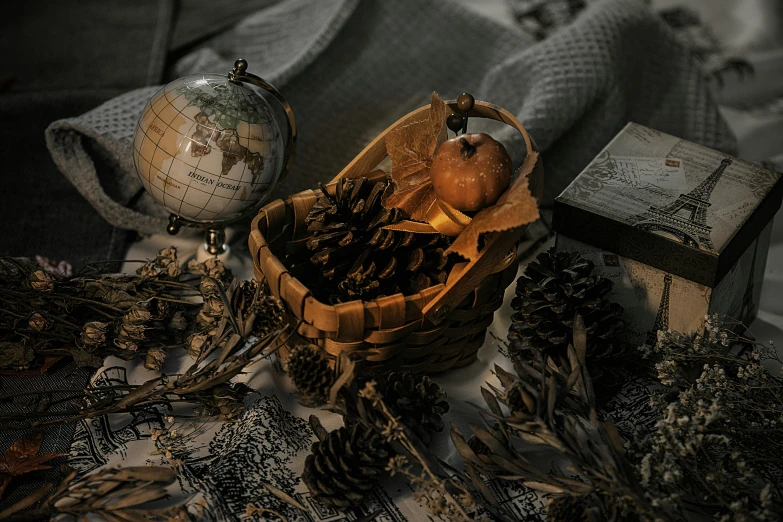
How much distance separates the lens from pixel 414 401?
73 centimetres

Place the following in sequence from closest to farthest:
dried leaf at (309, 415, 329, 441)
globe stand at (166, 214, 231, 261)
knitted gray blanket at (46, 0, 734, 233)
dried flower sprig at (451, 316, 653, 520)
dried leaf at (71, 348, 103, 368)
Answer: dried flower sprig at (451, 316, 653, 520) < dried leaf at (309, 415, 329, 441) < dried leaf at (71, 348, 103, 368) < globe stand at (166, 214, 231, 261) < knitted gray blanket at (46, 0, 734, 233)

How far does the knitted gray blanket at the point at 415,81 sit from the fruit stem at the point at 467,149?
1.14ft

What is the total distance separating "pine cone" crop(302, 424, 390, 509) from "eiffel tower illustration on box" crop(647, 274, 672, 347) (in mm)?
325

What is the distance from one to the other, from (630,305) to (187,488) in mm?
478

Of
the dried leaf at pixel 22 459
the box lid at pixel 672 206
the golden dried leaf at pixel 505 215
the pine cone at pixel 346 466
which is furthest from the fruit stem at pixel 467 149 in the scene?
the dried leaf at pixel 22 459

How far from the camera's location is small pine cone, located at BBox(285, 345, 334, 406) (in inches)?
27.4

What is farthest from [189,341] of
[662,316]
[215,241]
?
[662,316]

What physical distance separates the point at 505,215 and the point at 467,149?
0.08 meters

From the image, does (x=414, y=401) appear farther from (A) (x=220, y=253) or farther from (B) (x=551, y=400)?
(A) (x=220, y=253)

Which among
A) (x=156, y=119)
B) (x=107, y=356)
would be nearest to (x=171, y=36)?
(x=156, y=119)

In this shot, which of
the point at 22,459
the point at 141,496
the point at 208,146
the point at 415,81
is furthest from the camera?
the point at 415,81

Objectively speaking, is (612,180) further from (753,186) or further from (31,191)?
(31,191)

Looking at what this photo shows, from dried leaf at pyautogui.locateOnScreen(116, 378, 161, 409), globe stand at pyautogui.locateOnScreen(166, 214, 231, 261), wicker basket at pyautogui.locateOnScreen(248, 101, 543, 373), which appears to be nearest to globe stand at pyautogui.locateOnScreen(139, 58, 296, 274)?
globe stand at pyautogui.locateOnScreen(166, 214, 231, 261)

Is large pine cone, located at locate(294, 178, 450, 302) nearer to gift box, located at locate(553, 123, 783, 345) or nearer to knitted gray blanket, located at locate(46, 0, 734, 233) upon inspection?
gift box, located at locate(553, 123, 783, 345)
